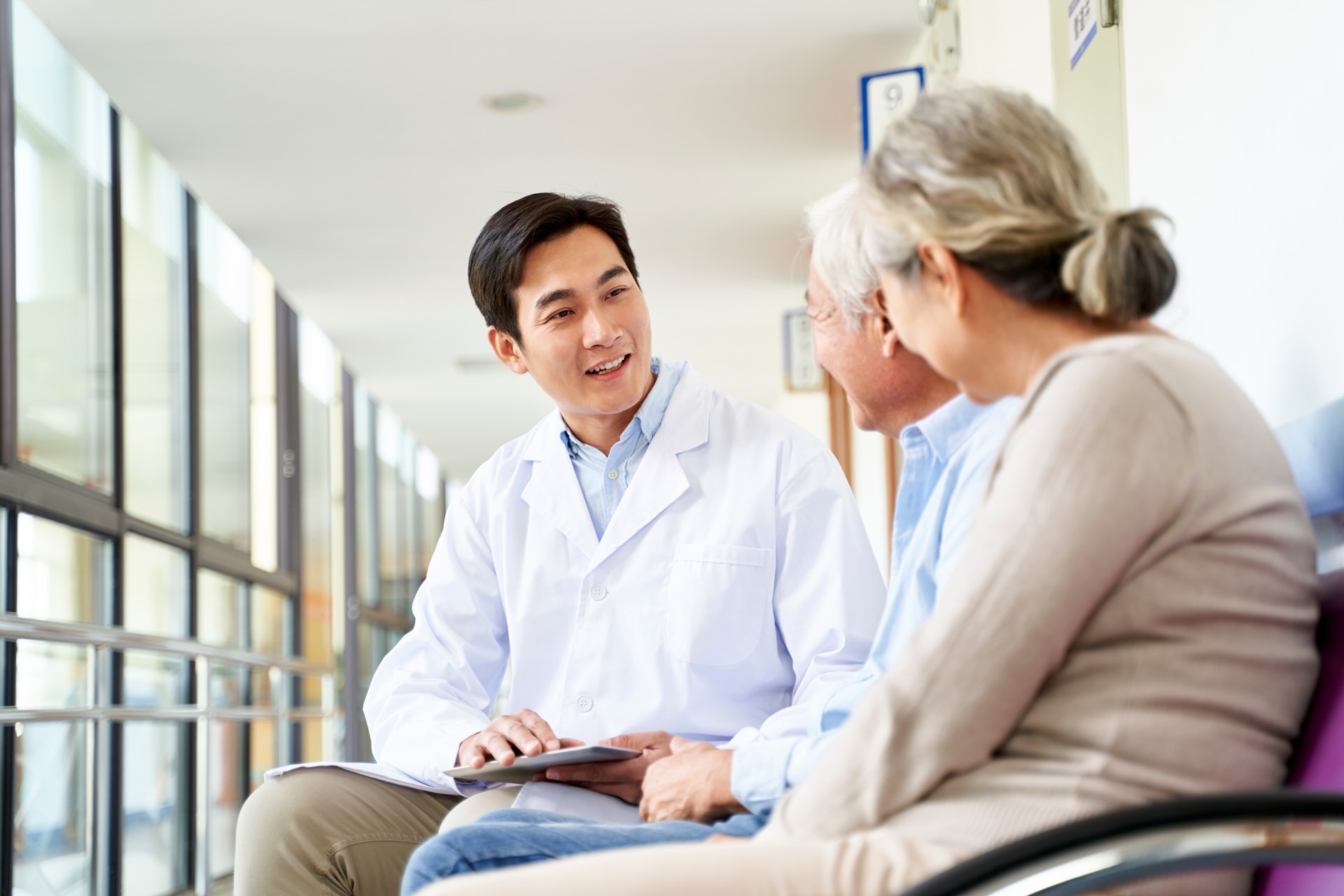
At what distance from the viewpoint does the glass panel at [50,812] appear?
3693 mm

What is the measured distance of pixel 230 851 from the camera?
6473mm

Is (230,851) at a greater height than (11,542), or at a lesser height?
lesser

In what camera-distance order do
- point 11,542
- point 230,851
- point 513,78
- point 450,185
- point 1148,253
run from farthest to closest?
1. point 230,851
2. point 450,185
3. point 513,78
4. point 11,542
5. point 1148,253

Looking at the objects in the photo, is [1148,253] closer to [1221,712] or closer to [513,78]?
[1221,712]

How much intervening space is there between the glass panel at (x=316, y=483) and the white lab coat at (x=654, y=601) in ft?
21.1

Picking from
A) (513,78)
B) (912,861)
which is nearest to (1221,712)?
(912,861)

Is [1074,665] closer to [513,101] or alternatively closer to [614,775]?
[614,775]

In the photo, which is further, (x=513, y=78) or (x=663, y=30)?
(x=513, y=78)

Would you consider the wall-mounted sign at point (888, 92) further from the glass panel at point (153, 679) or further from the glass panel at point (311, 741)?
the glass panel at point (311, 741)

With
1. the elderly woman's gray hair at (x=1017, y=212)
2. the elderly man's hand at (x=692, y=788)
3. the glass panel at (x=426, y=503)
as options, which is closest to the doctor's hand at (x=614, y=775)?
the elderly man's hand at (x=692, y=788)

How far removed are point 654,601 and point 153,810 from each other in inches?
161

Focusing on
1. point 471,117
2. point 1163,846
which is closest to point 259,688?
point 471,117

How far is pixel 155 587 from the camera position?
17.8ft

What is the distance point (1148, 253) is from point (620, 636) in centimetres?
115
